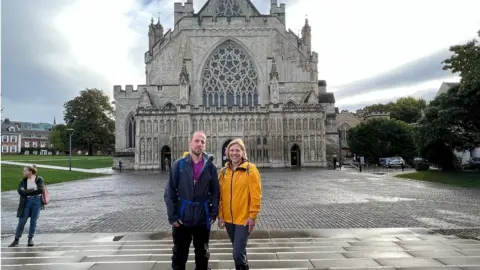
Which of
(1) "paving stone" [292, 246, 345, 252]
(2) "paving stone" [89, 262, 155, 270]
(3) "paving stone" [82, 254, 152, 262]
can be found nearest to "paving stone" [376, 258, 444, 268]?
(1) "paving stone" [292, 246, 345, 252]

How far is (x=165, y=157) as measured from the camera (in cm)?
4612

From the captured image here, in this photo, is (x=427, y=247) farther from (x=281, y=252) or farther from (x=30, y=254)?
(x=30, y=254)

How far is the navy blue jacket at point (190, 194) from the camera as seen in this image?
15.9 feet

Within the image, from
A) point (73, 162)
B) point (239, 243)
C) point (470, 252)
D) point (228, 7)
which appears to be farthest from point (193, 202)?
point (73, 162)

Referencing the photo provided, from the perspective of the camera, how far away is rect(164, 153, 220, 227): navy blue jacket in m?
4.84

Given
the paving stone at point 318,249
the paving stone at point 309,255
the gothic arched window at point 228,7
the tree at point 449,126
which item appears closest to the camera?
the paving stone at point 309,255

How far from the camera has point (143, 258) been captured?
20.2ft

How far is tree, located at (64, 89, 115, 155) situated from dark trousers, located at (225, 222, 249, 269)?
71.4 m

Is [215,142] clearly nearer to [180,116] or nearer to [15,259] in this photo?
[180,116]

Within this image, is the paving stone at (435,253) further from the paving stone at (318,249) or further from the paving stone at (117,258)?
the paving stone at (117,258)

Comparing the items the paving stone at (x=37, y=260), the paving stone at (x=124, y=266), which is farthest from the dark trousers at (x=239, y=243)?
the paving stone at (x=37, y=260)

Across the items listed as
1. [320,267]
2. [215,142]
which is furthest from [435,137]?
Result: [320,267]

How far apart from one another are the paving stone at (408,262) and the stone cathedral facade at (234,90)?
39468mm

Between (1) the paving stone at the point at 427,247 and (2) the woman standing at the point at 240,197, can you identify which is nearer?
(2) the woman standing at the point at 240,197
